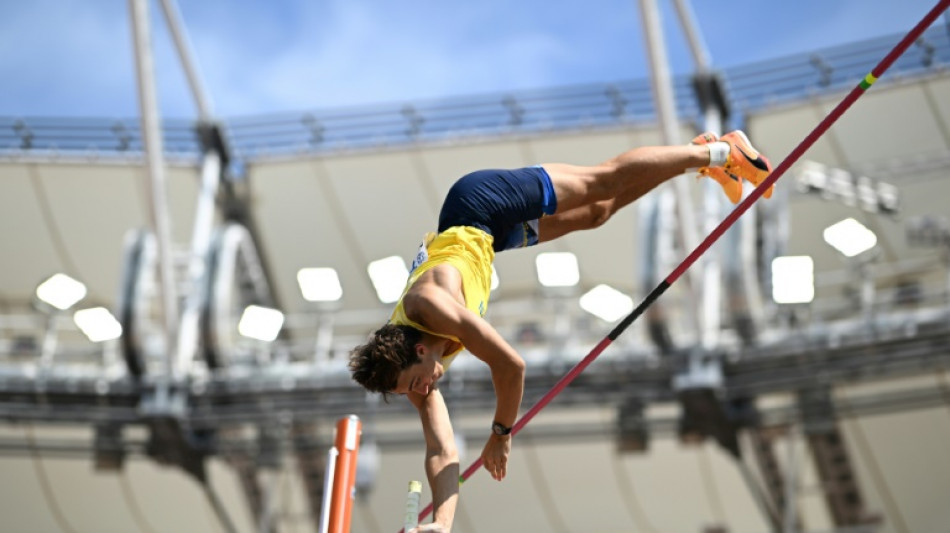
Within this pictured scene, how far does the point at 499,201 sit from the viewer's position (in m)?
5.38

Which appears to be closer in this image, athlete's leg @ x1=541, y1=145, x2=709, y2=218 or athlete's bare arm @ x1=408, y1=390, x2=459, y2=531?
athlete's bare arm @ x1=408, y1=390, x2=459, y2=531

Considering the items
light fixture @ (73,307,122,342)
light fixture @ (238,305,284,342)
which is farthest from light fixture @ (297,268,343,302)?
light fixture @ (73,307,122,342)

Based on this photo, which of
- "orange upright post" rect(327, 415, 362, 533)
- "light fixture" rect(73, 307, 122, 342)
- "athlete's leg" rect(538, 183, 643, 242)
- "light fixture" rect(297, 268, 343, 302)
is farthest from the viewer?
"light fixture" rect(297, 268, 343, 302)

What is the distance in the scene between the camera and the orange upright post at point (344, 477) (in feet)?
16.9

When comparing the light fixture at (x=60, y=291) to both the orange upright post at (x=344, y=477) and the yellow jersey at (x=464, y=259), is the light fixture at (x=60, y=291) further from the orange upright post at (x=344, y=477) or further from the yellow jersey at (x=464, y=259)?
the yellow jersey at (x=464, y=259)

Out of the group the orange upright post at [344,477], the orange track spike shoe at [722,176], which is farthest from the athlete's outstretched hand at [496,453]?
the orange track spike shoe at [722,176]

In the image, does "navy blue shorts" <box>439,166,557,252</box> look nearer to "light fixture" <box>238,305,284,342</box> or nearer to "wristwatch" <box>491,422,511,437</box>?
"wristwatch" <box>491,422,511,437</box>

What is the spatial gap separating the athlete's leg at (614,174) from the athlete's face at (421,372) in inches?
37.2

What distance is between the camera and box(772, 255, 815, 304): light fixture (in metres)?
14.1

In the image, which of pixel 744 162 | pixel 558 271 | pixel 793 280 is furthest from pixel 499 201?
pixel 558 271

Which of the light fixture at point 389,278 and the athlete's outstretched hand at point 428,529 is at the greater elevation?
the light fixture at point 389,278

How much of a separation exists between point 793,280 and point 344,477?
9711mm

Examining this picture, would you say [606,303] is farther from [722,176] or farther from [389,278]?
[722,176]

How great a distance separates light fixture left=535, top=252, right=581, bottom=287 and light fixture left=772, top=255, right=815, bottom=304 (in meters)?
2.52
